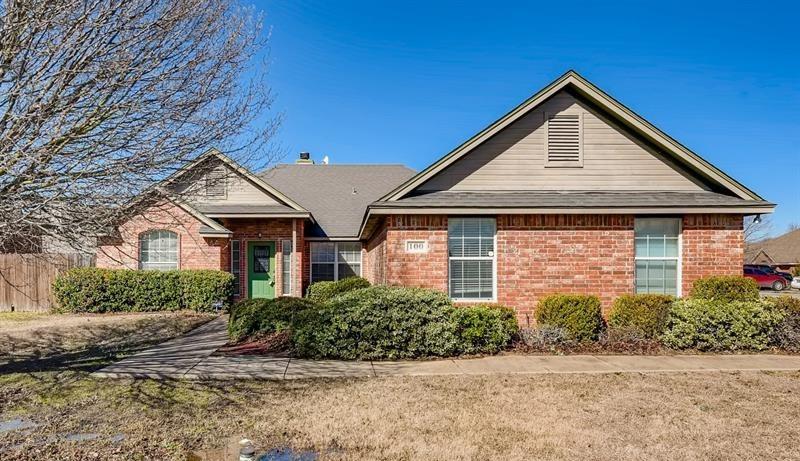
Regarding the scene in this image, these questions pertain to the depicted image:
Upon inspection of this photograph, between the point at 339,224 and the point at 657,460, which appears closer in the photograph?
the point at 657,460

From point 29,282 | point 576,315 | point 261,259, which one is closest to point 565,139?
point 576,315

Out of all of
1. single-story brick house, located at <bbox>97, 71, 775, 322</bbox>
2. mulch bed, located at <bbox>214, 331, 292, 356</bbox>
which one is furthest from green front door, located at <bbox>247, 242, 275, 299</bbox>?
mulch bed, located at <bbox>214, 331, 292, 356</bbox>

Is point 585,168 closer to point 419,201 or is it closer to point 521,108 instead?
point 521,108

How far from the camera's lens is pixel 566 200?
11.4 metres

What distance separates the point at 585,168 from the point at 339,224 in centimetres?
961

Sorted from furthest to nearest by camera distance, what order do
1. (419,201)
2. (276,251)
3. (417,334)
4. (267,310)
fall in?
1. (276,251)
2. (419,201)
3. (267,310)
4. (417,334)

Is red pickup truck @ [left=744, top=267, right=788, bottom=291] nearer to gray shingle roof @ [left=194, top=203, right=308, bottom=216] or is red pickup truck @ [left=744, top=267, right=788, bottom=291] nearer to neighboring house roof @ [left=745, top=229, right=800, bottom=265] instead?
neighboring house roof @ [left=745, top=229, right=800, bottom=265]

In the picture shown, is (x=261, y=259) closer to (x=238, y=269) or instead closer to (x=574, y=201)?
(x=238, y=269)

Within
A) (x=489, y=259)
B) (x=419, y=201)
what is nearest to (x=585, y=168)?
(x=489, y=259)

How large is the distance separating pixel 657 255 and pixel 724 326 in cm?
229

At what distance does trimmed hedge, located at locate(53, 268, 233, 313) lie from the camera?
1563 centimetres

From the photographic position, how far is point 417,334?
9234 mm

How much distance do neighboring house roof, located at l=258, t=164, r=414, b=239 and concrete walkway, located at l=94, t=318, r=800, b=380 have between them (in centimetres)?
967

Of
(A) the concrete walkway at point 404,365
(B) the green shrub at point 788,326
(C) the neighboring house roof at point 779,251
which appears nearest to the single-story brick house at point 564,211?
(B) the green shrub at point 788,326
